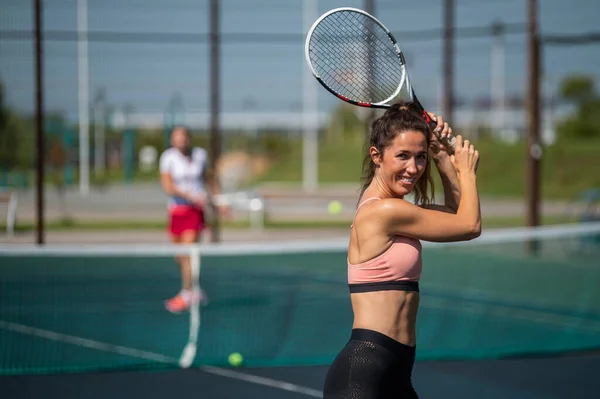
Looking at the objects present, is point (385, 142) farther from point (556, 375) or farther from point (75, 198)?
point (75, 198)

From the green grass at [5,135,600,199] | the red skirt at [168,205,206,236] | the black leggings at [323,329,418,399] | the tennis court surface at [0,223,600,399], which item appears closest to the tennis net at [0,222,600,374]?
the tennis court surface at [0,223,600,399]

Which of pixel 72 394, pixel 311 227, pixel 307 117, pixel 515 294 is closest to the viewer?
pixel 72 394

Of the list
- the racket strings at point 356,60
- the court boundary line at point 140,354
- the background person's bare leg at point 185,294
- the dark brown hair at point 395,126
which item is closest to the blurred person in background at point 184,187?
the background person's bare leg at point 185,294

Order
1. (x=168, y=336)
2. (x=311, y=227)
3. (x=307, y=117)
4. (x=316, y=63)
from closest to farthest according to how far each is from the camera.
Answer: (x=316, y=63), (x=168, y=336), (x=311, y=227), (x=307, y=117)

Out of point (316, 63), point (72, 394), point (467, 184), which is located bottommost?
point (72, 394)

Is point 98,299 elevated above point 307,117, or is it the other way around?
point 307,117

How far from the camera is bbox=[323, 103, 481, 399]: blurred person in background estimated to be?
10.2 feet

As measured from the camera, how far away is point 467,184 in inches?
128

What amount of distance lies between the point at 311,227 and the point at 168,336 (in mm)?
11052

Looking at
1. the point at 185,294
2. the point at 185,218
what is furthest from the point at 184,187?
the point at 185,294

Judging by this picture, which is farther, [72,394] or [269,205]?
[269,205]

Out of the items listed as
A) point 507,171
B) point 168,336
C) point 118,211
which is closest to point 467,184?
point 168,336

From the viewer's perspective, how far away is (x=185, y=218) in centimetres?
950

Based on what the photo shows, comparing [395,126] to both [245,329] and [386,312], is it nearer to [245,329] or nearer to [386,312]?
[386,312]
